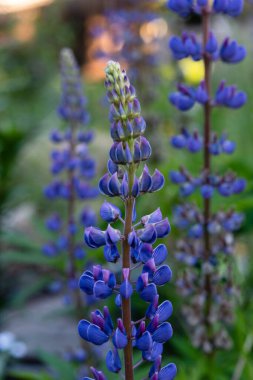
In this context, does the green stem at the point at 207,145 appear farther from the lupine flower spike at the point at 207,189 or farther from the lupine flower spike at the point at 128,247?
the lupine flower spike at the point at 128,247

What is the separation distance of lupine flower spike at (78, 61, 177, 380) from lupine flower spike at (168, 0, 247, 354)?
92 centimetres

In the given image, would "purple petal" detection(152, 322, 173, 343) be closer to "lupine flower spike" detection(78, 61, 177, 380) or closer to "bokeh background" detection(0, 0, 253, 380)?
"lupine flower spike" detection(78, 61, 177, 380)

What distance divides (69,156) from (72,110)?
0.18 meters

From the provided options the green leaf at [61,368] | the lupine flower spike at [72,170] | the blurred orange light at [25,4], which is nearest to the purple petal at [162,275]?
the lupine flower spike at [72,170]

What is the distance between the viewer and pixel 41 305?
423 centimetres

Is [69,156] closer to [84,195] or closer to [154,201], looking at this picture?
[84,195]

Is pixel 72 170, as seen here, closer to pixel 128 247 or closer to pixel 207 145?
pixel 207 145

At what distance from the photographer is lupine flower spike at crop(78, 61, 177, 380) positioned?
1314 millimetres

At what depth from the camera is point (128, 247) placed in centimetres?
134

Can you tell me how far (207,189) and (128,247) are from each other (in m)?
0.98

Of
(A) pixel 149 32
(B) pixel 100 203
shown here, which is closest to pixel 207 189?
(A) pixel 149 32

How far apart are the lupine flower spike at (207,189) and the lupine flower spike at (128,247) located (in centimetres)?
92

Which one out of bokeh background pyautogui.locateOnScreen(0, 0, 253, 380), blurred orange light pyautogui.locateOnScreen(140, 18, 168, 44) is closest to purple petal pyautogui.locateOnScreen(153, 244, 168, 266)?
bokeh background pyautogui.locateOnScreen(0, 0, 253, 380)

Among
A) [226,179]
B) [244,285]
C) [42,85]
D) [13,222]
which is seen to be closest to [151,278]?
[226,179]
